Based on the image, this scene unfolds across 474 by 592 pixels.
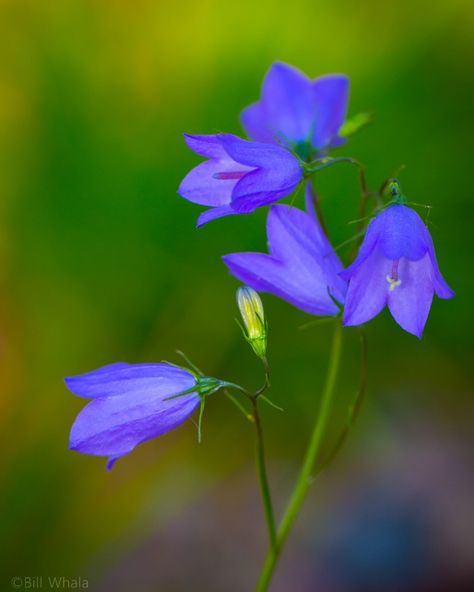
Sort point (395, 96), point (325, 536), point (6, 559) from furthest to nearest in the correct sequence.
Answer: point (395, 96), point (325, 536), point (6, 559)

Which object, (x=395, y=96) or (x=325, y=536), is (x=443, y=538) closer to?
(x=325, y=536)

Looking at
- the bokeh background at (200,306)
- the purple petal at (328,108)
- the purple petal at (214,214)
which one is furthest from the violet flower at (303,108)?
the bokeh background at (200,306)

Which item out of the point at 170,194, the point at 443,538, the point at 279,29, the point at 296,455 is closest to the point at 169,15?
the point at 279,29

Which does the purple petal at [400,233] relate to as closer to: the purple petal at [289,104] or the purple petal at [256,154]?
the purple petal at [256,154]

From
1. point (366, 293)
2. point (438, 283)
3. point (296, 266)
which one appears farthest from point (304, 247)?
point (438, 283)

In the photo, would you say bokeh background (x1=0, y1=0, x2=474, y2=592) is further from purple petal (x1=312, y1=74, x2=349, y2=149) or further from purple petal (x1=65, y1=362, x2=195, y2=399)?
purple petal (x1=65, y1=362, x2=195, y2=399)

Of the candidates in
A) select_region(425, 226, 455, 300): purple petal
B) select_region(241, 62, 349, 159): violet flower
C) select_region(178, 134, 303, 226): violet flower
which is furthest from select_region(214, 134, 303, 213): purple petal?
select_region(241, 62, 349, 159): violet flower

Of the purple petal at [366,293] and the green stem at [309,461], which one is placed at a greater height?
the purple petal at [366,293]
